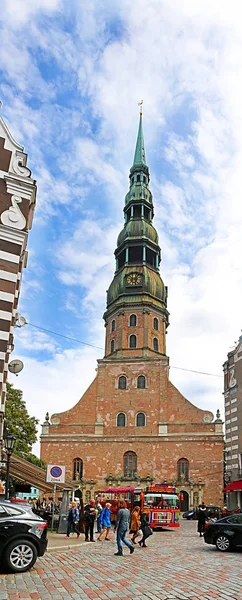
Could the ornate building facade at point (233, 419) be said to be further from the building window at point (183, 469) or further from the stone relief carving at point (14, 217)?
the stone relief carving at point (14, 217)

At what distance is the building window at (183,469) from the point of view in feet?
159

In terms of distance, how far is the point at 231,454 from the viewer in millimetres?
36594

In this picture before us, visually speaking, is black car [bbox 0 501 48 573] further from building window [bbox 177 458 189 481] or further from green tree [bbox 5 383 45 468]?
building window [bbox 177 458 189 481]

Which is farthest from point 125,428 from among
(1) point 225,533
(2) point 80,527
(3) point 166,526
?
(1) point 225,533

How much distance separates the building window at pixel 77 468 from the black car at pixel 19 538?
41.4m

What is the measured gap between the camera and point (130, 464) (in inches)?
1953

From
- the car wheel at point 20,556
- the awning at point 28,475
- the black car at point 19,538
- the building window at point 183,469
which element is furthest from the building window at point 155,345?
the car wheel at point 20,556

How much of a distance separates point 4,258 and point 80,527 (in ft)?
43.7

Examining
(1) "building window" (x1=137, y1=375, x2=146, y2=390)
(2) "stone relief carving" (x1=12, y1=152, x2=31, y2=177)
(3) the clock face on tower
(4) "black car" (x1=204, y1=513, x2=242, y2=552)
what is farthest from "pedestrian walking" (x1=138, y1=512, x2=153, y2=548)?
(3) the clock face on tower

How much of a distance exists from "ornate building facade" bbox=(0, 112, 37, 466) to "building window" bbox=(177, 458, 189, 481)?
111 feet

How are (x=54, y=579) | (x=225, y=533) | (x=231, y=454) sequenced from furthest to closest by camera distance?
(x=231, y=454)
(x=225, y=533)
(x=54, y=579)

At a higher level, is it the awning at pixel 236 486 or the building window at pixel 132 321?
the building window at pixel 132 321

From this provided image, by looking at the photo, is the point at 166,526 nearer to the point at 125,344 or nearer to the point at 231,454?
the point at 231,454

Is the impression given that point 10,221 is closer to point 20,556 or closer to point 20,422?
point 20,556
